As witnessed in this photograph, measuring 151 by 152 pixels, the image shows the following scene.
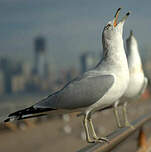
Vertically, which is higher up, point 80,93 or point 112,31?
point 112,31

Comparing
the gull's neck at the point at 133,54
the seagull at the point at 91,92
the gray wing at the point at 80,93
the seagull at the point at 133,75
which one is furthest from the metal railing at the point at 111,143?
the gull's neck at the point at 133,54

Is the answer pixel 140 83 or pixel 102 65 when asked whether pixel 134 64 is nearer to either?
pixel 140 83

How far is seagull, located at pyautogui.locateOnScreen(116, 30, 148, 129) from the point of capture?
3737mm

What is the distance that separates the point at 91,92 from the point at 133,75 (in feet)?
4.17

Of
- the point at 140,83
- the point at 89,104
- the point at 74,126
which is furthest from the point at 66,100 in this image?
the point at 74,126

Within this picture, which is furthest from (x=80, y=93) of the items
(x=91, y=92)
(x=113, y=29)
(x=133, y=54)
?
(x=133, y=54)

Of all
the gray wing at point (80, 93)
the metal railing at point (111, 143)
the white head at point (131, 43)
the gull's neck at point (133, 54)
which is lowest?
the metal railing at point (111, 143)

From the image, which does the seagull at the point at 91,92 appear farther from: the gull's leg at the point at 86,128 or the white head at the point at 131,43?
the white head at the point at 131,43

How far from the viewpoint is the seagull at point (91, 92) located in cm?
267

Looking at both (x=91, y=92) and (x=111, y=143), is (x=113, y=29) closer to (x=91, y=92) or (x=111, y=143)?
(x=91, y=92)

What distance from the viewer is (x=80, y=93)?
2.74 metres

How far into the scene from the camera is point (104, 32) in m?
2.92

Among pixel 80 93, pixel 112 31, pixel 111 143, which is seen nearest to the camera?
pixel 111 143

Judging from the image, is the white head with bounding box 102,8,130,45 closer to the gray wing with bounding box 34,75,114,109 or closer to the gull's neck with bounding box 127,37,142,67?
the gray wing with bounding box 34,75,114,109
